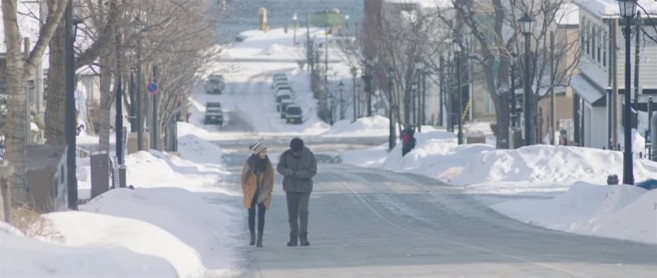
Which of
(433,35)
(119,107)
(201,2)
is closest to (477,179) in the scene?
(201,2)

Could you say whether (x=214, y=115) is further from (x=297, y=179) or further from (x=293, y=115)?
(x=297, y=179)

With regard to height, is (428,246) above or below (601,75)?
below

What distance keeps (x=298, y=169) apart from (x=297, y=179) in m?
0.16

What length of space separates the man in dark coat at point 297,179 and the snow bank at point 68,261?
5.40 meters

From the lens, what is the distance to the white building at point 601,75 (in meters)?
49.9

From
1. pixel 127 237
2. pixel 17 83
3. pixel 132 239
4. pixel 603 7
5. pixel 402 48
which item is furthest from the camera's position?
pixel 402 48

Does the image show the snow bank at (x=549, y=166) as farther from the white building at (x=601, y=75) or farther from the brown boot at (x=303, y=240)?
the brown boot at (x=303, y=240)

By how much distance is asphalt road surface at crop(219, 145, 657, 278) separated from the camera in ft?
51.9

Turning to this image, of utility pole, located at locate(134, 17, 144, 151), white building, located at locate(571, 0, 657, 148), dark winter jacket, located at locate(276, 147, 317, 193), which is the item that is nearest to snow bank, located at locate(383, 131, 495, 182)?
white building, located at locate(571, 0, 657, 148)

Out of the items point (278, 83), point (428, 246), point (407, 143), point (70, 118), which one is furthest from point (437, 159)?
point (278, 83)

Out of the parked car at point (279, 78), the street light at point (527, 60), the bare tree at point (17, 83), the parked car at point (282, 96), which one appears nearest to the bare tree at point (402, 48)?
the street light at point (527, 60)

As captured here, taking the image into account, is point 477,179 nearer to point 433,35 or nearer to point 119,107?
point 119,107

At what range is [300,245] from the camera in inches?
801

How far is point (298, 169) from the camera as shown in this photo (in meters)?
20.0
